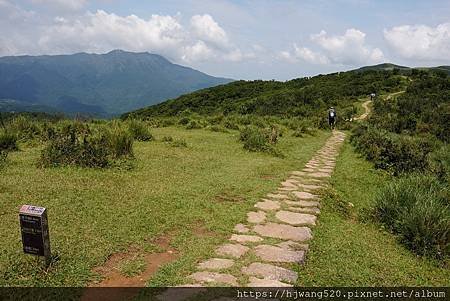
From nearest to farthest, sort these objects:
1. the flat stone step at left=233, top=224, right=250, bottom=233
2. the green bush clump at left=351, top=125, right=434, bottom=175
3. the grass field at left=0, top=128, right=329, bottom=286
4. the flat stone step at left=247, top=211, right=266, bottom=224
A: 1. the grass field at left=0, top=128, right=329, bottom=286
2. the flat stone step at left=233, top=224, right=250, bottom=233
3. the flat stone step at left=247, top=211, right=266, bottom=224
4. the green bush clump at left=351, top=125, right=434, bottom=175

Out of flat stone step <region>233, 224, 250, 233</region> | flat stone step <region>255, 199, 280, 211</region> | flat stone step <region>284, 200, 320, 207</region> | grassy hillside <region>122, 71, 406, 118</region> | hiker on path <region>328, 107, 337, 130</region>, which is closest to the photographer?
flat stone step <region>233, 224, 250, 233</region>

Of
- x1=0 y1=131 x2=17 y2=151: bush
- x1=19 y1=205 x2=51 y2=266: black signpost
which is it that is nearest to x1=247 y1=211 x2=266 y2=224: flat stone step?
x1=19 y1=205 x2=51 y2=266: black signpost

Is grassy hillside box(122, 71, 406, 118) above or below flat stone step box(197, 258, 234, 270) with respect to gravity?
above

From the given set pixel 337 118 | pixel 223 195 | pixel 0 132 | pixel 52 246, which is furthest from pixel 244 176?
pixel 337 118

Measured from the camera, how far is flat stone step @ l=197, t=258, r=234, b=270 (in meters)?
3.85

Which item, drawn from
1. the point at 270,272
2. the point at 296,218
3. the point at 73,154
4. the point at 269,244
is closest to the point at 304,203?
the point at 296,218

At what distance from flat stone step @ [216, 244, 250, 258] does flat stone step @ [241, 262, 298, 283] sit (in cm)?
28

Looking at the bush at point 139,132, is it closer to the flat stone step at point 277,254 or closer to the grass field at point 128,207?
the grass field at point 128,207

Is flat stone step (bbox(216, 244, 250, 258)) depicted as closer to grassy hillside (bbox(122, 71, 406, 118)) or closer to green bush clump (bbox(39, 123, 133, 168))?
green bush clump (bbox(39, 123, 133, 168))

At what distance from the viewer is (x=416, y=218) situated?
192 inches

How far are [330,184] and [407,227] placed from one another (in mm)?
2675

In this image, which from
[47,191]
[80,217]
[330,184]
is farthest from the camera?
[330,184]

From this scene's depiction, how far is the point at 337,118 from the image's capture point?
76.3 feet

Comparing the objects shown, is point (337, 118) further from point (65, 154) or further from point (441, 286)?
point (441, 286)
